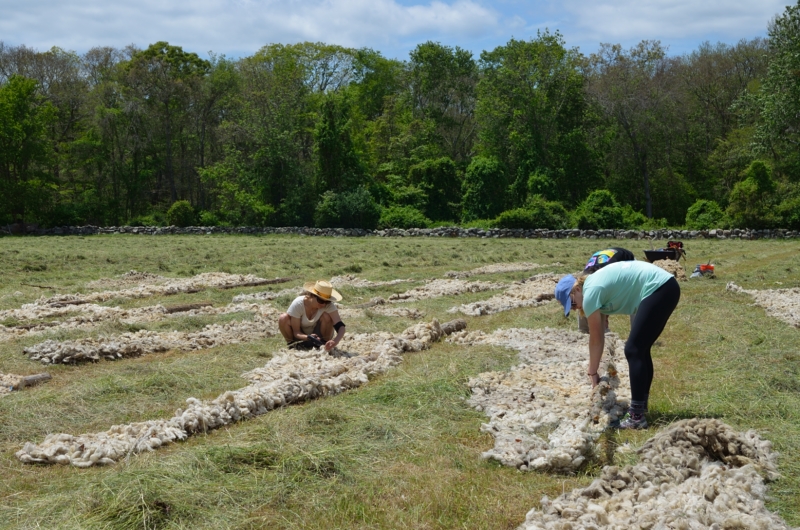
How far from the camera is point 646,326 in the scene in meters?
6.44

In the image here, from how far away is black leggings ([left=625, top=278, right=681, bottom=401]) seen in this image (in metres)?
6.44

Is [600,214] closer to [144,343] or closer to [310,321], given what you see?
[310,321]

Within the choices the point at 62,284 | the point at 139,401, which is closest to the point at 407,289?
the point at 62,284

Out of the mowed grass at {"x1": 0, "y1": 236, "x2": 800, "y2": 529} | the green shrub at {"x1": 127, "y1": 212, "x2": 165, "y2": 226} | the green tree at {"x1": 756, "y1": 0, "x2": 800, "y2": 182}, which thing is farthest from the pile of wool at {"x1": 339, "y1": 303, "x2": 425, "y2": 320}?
the green shrub at {"x1": 127, "y1": 212, "x2": 165, "y2": 226}

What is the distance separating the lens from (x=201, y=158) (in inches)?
2311

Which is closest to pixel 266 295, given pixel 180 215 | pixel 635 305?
pixel 635 305

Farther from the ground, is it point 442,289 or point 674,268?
point 674,268

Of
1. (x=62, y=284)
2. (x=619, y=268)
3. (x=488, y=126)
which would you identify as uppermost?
(x=488, y=126)

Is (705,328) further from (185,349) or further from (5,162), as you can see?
(5,162)

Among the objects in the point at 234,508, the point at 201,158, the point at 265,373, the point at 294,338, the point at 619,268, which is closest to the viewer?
the point at 234,508

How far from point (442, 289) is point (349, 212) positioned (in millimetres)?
26842

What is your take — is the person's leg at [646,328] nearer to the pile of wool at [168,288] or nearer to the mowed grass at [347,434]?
the mowed grass at [347,434]

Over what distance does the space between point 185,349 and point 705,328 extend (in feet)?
25.5

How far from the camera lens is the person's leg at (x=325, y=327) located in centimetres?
1029
